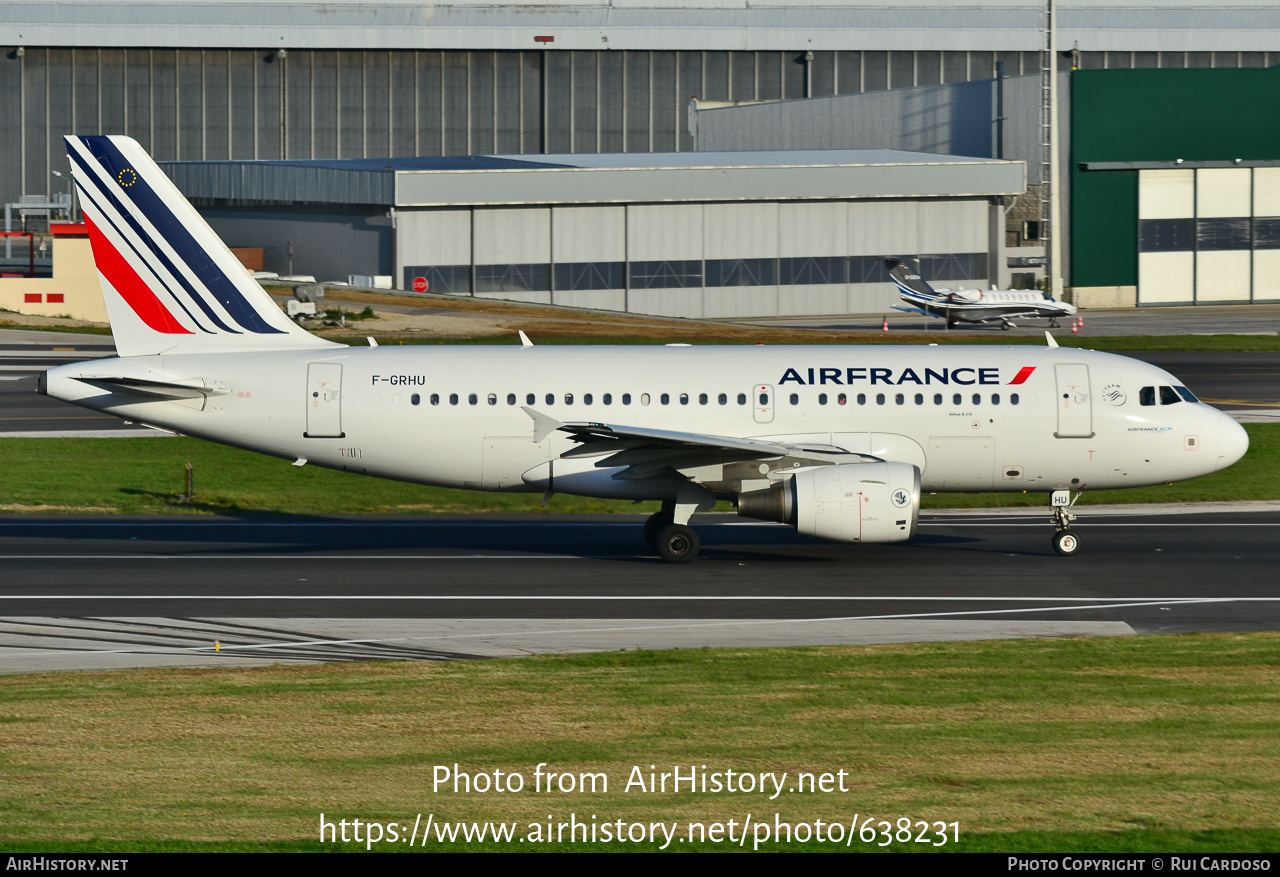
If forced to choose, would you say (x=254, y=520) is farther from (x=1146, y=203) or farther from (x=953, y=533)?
(x=1146, y=203)

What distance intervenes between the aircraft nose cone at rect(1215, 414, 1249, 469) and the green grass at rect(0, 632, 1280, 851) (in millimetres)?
8432

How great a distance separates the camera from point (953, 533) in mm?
33844

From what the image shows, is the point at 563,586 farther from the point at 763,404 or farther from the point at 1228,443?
the point at 1228,443

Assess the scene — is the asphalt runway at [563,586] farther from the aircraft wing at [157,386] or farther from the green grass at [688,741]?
the aircraft wing at [157,386]

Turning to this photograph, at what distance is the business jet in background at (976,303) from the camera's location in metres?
81.6

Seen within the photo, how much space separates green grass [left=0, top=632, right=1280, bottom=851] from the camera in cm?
1320

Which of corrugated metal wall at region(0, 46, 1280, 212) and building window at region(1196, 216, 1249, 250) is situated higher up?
corrugated metal wall at region(0, 46, 1280, 212)

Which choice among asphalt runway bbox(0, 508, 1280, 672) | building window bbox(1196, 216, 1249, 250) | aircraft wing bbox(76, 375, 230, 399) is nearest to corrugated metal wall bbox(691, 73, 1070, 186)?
building window bbox(1196, 216, 1249, 250)

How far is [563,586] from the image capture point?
27.6 m

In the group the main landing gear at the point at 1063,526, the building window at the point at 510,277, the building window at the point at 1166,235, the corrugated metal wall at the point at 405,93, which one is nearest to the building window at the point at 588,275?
the building window at the point at 510,277

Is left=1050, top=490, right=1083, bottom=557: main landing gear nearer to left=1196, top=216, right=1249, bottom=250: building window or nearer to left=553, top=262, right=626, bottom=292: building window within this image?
left=553, top=262, right=626, bottom=292: building window

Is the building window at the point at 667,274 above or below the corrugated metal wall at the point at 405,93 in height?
below

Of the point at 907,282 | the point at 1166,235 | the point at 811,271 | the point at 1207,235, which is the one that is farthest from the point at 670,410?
the point at 1207,235

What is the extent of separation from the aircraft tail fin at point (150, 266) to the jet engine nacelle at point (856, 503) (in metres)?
10.9
